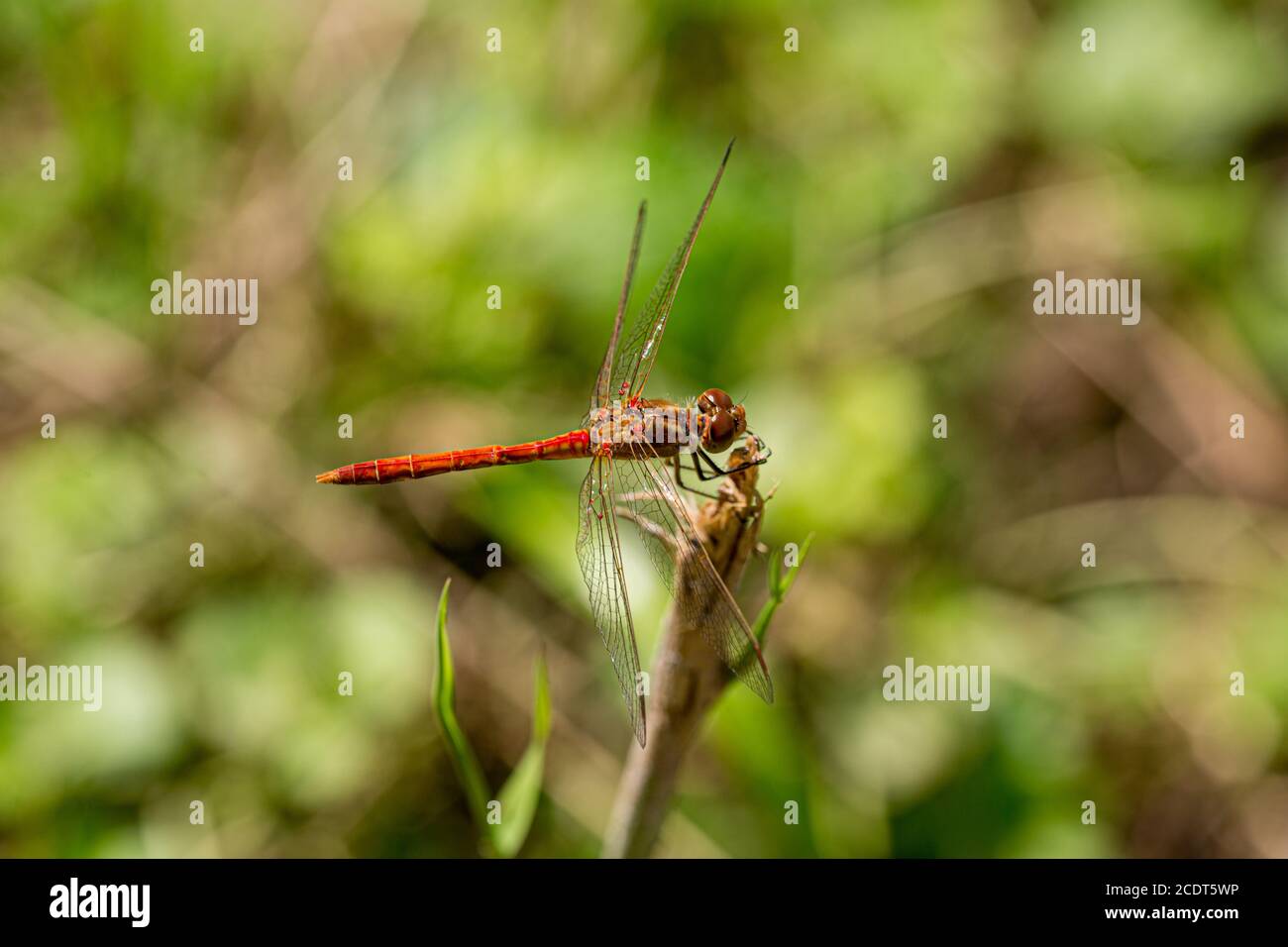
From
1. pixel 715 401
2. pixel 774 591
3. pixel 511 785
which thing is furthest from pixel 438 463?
pixel 774 591

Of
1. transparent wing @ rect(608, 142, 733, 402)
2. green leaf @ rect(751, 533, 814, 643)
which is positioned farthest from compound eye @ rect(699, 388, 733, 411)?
green leaf @ rect(751, 533, 814, 643)

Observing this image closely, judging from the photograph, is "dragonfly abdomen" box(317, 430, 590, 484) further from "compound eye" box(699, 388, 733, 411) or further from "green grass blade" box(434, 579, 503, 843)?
"green grass blade" box(434, 579, 503, 843)

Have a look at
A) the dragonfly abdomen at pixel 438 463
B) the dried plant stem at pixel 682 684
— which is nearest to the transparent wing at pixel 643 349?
the dragonfly abdomen at pixel 438 463

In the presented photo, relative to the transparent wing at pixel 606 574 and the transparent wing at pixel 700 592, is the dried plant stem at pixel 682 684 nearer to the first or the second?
the transparent wing at pixel 700 592

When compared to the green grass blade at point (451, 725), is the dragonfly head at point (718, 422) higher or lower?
higher

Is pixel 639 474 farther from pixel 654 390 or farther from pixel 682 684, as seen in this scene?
pixel 654 390
